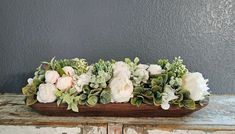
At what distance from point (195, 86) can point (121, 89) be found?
10.5 inches

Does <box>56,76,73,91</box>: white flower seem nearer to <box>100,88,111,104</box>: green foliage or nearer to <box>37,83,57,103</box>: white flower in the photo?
<box>37,83,57,103</box>: white flower

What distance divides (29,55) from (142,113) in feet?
2.36

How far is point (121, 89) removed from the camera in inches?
43.5

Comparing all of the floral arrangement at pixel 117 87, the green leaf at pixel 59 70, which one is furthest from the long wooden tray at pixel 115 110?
the green leaf at pixel 59 70

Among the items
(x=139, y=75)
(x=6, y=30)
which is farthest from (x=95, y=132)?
(x=6, y=30)

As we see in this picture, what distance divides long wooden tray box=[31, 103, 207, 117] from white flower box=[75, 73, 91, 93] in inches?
2.9

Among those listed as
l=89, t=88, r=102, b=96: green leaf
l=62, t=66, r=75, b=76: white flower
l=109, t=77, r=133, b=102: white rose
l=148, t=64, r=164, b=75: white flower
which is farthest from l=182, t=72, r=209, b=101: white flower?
l=62, t=66, r=75, b=76: white flower

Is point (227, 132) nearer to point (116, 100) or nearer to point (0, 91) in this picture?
point (116, 100)

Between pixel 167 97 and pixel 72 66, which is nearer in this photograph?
pixel 167 97

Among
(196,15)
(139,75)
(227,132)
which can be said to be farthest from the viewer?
(196,15)

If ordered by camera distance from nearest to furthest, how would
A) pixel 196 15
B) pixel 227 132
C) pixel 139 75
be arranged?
pixel 227 132 < pixel 139 75 < pixel 196 15

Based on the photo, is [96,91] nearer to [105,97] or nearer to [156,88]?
[105,97]

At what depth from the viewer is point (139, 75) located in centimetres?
117

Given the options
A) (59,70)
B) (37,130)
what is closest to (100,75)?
(59,70)
